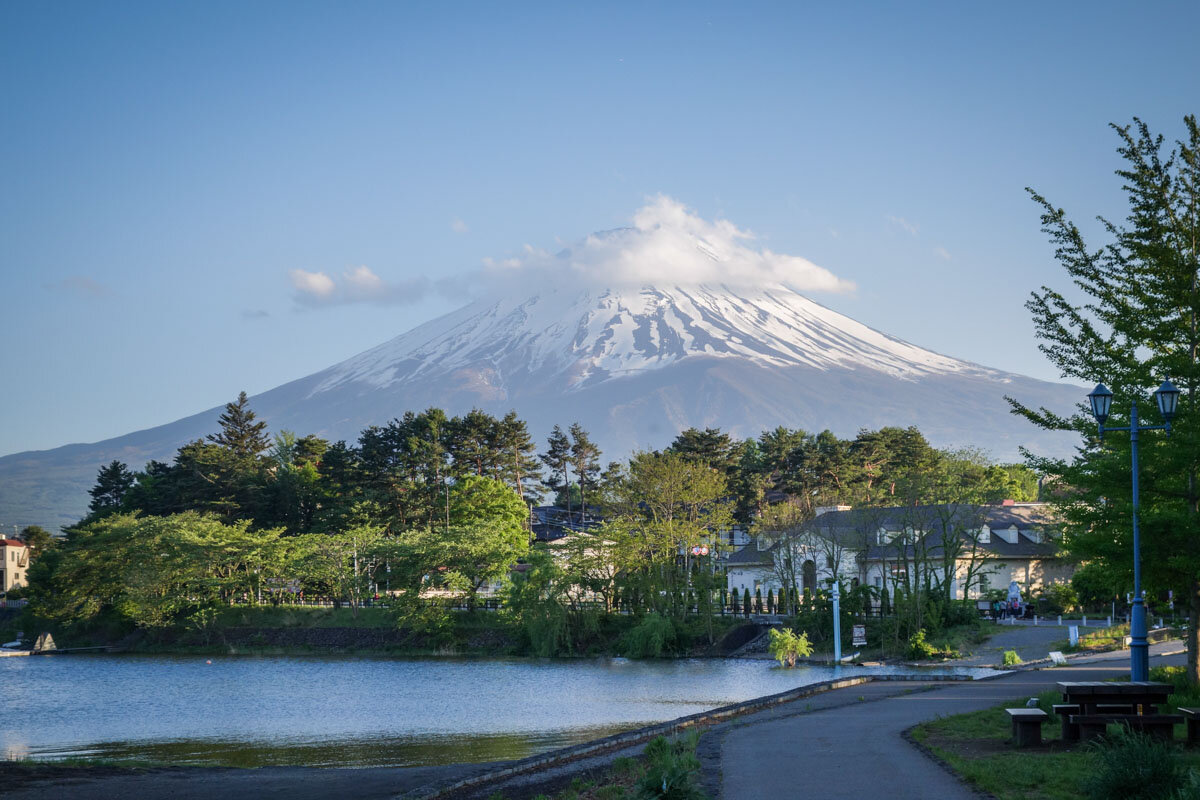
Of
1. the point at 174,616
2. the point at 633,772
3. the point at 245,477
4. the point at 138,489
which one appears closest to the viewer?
the point at 633,772

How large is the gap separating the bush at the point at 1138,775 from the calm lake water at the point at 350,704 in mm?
13123

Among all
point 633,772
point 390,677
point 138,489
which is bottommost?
point 390,677

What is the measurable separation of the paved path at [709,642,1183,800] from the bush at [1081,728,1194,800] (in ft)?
4.33

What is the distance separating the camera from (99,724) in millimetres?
29938

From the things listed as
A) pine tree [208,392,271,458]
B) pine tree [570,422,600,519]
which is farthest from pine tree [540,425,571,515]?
pine tree [208,392,271,458]

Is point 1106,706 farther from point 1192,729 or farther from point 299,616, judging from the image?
point 299,616

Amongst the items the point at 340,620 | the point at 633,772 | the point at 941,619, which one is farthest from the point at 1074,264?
the point at 340,620

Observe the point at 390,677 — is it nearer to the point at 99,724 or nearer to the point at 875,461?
the point at 99,724

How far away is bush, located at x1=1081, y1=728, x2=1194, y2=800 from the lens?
32.8 ft

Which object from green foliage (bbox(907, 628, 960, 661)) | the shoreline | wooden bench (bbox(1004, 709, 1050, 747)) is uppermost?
wooden bench (bbox(1004, 709, 1050, 747))

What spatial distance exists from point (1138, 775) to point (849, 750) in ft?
15.4

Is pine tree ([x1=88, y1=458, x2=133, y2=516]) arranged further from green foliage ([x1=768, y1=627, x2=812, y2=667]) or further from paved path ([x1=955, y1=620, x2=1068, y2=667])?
paved path ([x1=955, y1=620, x2=1068, y2=667])

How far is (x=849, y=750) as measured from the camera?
1442 centimetres

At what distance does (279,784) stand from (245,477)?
6097 centimetres
